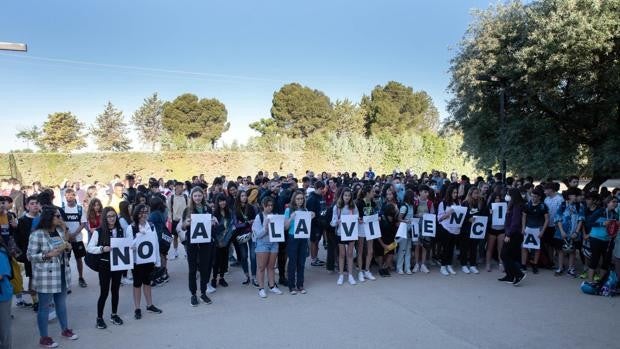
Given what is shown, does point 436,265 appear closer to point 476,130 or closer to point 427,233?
point 427,233

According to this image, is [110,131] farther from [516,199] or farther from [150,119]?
[516,199]

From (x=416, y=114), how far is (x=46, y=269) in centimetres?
6245

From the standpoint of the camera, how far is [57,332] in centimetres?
609

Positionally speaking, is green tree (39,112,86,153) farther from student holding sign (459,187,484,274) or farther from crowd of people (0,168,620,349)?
student holding sign (459,187,484,274)

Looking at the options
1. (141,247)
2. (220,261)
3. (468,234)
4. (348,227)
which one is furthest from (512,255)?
(141,247)

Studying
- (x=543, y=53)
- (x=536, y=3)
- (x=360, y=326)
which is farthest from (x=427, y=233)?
(x=536, y=3)

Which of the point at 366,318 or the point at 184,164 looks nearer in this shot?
the point at 366,318

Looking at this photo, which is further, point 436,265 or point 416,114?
point 416,114

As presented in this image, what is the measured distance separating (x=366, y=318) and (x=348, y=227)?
2.12m

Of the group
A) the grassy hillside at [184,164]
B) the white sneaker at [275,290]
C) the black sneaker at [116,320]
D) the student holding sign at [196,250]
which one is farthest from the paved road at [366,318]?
the grassy hillside at [184,164]

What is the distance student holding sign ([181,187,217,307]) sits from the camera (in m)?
7.19

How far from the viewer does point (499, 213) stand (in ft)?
30.5

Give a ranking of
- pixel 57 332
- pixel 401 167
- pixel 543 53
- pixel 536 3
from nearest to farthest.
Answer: pixel 57 332, pixel 543 53, pixel 536 3, pixel 401 167

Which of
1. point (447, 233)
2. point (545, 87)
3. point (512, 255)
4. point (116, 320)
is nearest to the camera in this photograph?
point (116, 320)
